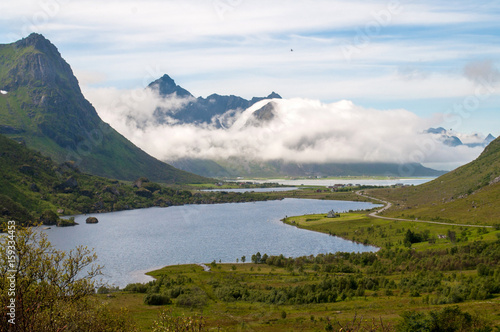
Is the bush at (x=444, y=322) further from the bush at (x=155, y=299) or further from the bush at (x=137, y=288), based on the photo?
the bush at (x=137, y=288)

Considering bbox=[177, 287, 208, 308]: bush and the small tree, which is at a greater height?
the small tree

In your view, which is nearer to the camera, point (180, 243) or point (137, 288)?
point (137, 288)

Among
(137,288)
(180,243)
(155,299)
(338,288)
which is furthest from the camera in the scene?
(180,243)

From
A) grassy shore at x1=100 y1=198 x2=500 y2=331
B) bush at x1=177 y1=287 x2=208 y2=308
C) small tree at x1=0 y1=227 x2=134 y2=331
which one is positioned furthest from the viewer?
bush at x1=177 y1=287 x2=208 y2=308

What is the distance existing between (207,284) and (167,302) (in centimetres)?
1345

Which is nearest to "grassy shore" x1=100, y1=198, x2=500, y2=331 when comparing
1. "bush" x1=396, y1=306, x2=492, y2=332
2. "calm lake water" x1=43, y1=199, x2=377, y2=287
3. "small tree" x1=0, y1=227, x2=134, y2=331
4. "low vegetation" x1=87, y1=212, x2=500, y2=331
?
"low vegetation" x1=87, y1=212, x2=500, y2=331

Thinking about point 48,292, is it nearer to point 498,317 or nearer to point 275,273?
point 498,317

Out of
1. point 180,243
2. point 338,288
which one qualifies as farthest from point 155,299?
point 180,243

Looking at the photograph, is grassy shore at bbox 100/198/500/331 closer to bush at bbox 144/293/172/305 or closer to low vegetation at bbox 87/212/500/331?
low vegetation at bbox 87/212/500/331

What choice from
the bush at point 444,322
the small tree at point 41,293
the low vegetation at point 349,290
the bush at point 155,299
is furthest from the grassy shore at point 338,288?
the small tree at point 41,293

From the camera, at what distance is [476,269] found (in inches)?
3282

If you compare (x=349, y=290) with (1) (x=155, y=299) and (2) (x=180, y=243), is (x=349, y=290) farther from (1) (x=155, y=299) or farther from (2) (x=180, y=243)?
(2) (x=180, y=243)

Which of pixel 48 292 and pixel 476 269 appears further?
pixel 476 269

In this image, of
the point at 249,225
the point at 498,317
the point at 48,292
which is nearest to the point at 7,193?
the point at 249,225
